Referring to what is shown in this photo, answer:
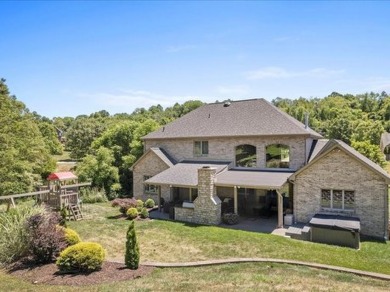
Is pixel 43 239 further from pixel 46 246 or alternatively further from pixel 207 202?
pixel 207 202

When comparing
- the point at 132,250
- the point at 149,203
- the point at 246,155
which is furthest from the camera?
the point at 149,203

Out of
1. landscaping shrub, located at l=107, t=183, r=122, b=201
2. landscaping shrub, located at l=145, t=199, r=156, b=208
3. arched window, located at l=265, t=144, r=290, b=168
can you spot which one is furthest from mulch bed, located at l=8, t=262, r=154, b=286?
landscaping shrub, located at l=107, t=183, r=122, b=201

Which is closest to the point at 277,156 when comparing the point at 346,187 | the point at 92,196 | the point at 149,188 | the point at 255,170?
the point at 255,170

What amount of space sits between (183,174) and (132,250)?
39.6 feet

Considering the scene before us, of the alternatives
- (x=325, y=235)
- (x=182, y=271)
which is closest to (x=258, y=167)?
(x=325, y=235)

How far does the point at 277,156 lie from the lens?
22.7 metres

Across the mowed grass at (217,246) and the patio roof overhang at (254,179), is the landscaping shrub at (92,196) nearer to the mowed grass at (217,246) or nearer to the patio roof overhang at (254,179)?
the mowed grass at (217,246)

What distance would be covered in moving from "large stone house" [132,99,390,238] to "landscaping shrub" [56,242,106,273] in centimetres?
1001

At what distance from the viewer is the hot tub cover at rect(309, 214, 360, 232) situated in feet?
51.4

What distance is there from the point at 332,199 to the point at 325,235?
9.71ft

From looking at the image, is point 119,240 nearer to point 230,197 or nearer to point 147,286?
point 147,286

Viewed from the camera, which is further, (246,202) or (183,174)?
(183,174)

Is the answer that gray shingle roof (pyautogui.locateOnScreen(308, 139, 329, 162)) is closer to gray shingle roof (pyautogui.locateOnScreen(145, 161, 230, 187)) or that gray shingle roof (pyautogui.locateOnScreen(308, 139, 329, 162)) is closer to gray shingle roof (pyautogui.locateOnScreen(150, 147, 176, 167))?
gray shingle roof (pyautogui.locateOnScreen(145, 161, 230, 187))

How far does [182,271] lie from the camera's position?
11953 millimetres
